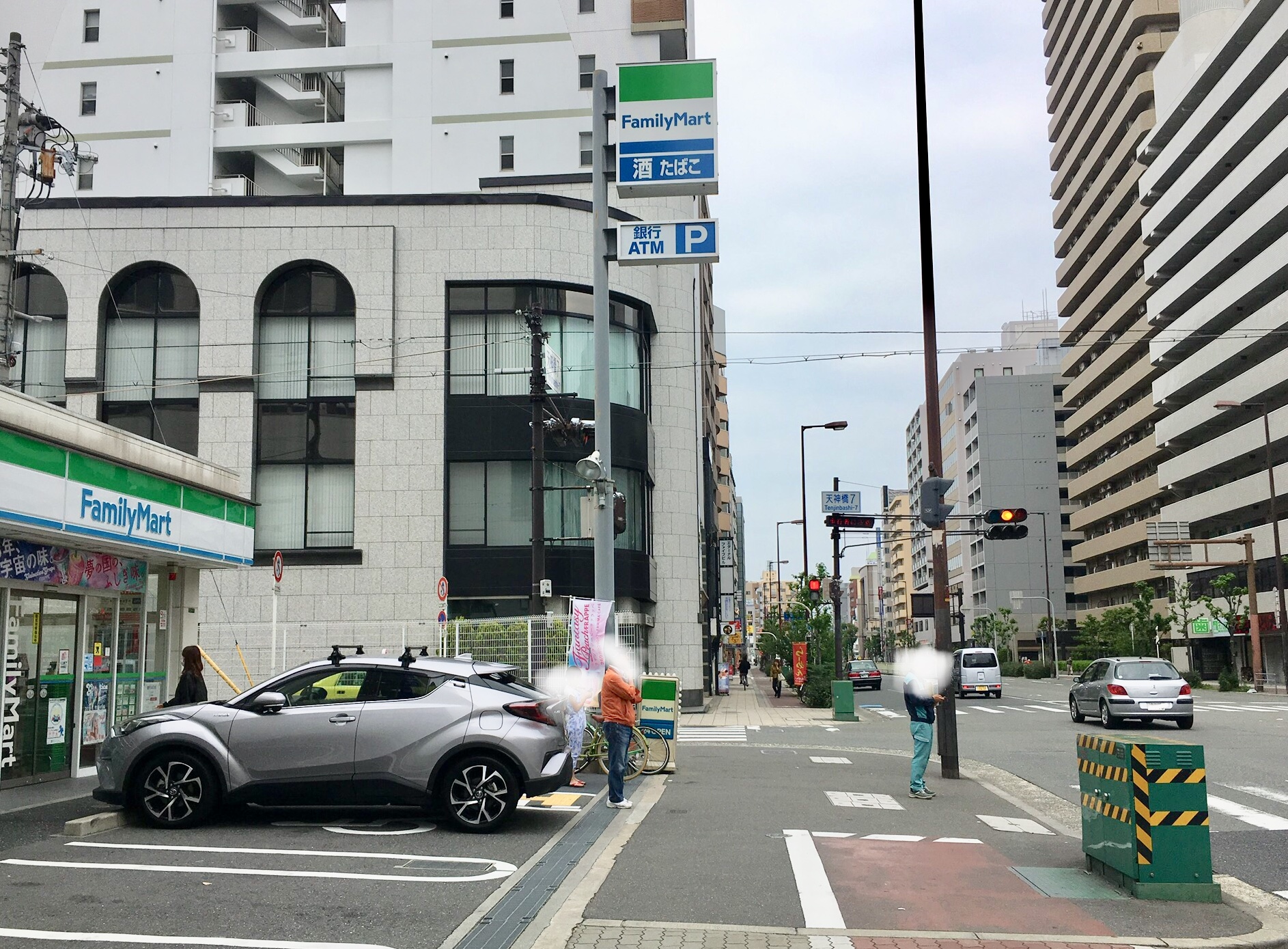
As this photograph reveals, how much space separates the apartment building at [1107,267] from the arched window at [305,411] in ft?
178

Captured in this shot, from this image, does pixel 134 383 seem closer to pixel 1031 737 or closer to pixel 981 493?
pixel 1031 737

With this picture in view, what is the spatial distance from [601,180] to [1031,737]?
15.0 m

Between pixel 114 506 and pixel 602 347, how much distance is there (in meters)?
6.88

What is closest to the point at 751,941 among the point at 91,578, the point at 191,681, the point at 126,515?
the point at 191,681

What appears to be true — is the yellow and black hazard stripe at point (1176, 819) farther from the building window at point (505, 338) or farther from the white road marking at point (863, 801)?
the building window at point (505, 338)

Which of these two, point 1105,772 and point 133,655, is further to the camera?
point 133,655

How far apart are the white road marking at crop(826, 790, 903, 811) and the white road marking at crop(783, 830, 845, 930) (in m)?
2.59

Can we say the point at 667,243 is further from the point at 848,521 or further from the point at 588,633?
the point at 848,521

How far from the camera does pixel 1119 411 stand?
87.9 meters

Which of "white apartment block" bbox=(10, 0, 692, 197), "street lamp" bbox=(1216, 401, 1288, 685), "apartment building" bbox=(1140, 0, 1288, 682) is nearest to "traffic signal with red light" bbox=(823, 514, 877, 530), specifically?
"white apartment block" bbox=(10, 0, 692, 197)

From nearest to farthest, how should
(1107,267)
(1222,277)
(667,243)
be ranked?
1. (667,243)
2. (1222,277)
3. (1107,267)

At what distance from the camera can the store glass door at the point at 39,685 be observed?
13656 millimetres

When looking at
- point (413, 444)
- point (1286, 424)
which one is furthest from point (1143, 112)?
point (413, 444)

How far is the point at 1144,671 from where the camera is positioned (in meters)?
25.2
